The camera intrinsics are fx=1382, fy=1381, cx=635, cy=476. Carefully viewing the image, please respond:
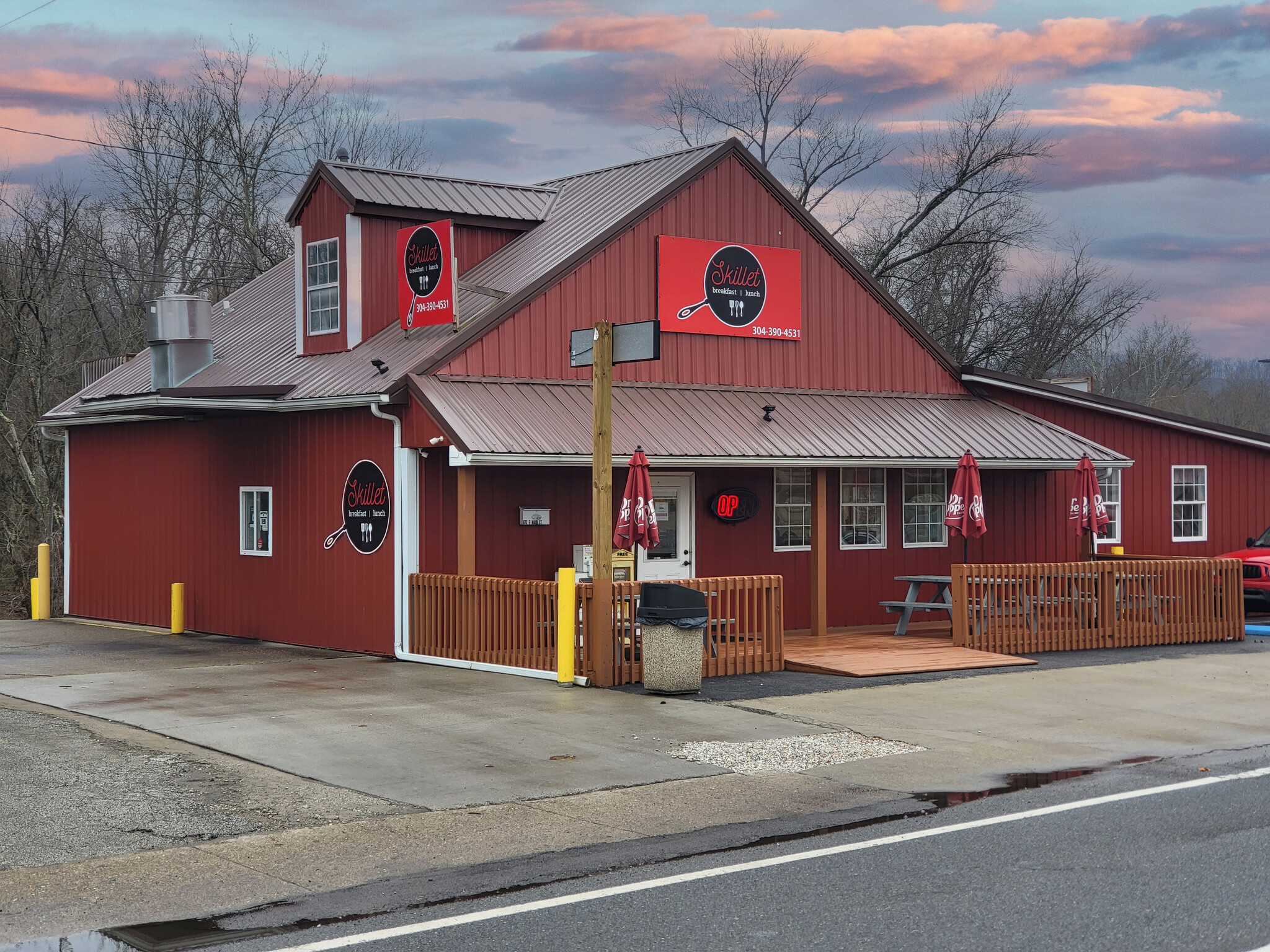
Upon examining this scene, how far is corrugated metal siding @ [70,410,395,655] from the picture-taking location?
56.8ft

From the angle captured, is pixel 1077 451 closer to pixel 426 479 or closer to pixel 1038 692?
pixel 1038 692

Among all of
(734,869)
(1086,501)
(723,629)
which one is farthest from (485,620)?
(1086,501)

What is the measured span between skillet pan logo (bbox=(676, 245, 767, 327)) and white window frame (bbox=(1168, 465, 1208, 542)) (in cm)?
840

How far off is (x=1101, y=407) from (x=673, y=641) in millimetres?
11595

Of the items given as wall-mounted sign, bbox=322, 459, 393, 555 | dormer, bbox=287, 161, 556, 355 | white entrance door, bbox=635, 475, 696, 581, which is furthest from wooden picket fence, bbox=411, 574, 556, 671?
dormer, bbox=287, 161, 556, 355

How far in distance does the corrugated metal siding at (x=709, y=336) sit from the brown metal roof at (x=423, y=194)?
0.50 meters

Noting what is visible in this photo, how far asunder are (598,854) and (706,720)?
14.7 ft

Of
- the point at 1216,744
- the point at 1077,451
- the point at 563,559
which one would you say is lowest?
the point at 1216,744

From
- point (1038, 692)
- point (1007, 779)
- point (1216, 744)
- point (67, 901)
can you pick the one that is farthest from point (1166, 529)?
point (67, 901)

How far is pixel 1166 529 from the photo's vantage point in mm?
22984

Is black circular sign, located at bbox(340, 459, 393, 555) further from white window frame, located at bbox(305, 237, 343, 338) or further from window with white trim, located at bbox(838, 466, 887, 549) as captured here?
window with white trim, located at bbox(838, 466, 887, 549)

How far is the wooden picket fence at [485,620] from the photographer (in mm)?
14328

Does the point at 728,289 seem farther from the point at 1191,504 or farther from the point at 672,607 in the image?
the point at 1191,504

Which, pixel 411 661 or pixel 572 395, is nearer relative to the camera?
pixel 411 661
